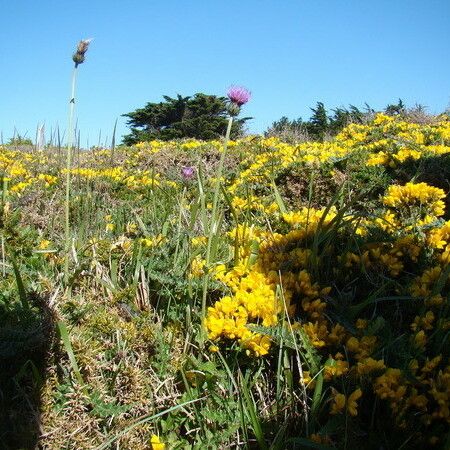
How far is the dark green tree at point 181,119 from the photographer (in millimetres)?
21375

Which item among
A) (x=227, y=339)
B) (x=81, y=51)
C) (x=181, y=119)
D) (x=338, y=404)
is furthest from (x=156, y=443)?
(x=181, y=119)

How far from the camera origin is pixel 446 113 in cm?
Answer: 1038

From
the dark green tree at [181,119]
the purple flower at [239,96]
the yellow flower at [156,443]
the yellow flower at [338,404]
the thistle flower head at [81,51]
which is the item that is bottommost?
the yellow flower at [156,443]

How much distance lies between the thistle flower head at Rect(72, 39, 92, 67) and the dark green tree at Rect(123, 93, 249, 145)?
1949cm

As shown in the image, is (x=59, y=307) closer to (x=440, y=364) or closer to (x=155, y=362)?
(x=155, y=362)

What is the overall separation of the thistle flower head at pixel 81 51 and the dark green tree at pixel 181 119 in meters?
19.5

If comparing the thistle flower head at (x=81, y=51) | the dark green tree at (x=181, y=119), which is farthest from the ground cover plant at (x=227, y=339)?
the dark green tree at (x=181, y=119)

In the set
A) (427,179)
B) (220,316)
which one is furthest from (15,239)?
(427,179)

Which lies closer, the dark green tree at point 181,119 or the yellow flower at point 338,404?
the yellow flower at point 338,404

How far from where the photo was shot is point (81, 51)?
5.83 ft

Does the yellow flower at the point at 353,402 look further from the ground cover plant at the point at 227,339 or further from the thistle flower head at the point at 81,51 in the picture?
the thistle flower head at the point at 81,51

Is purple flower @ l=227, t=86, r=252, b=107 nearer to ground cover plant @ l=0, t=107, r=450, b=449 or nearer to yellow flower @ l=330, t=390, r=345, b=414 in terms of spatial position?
ground cover plant @ l=0, t=107, r=450, b=449

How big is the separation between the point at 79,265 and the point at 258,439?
4.17ft

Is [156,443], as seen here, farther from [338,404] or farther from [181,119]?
[181,119]
